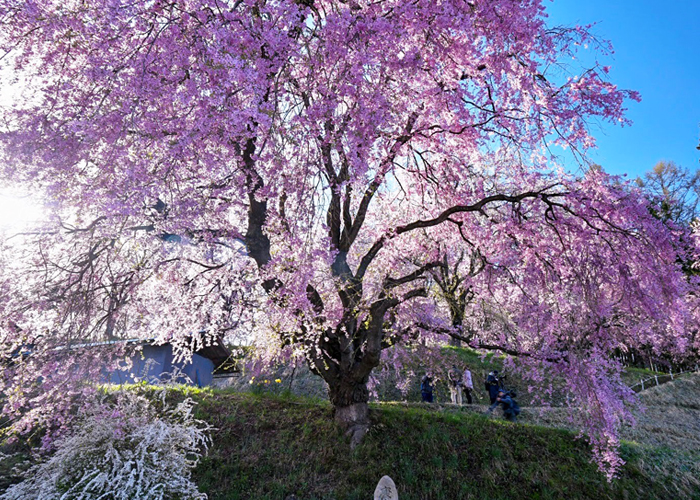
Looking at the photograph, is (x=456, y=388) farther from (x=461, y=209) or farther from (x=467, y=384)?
(x=461, y=209)

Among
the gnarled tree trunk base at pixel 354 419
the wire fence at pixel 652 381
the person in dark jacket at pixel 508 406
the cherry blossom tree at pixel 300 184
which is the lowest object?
the wire fence at pixel 652 381

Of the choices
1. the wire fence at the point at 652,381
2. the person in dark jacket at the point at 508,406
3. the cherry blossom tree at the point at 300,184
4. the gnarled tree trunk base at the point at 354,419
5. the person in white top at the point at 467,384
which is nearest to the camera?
the cherry blossom tree at the point at 300,184

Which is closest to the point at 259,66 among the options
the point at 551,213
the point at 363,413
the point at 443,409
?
the point at 551,213

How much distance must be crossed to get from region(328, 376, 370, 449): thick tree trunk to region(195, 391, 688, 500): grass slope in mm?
199

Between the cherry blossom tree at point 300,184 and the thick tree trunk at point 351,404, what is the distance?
4cm

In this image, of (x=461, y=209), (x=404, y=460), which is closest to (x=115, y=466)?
(x=404, y=460)

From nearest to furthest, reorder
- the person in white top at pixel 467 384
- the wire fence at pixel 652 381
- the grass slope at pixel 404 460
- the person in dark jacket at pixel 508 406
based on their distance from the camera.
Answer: the grass slope at pixel 404 460
the person in dark jacket at pixel 508 406
the person in white top at pixel 467 384
the wire fence at pixel 652 381

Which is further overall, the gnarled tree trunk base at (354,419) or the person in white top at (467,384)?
the person in white top at (467,384)

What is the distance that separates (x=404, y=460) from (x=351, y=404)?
1.33 metres

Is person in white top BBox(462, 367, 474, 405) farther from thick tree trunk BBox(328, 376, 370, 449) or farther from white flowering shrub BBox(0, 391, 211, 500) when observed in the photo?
white flowering shrub BBox(0, 391, 211, 500)

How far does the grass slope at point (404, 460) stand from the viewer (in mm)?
5895

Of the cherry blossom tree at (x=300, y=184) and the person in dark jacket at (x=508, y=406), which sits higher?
the cherry blossom tree at (x=300, y=184)

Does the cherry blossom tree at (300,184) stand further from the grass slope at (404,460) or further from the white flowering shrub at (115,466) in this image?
the white flowering shrub at (115,466)

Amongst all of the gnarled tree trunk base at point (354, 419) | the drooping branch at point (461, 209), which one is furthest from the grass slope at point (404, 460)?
the drooping branch at point (461, 209)
